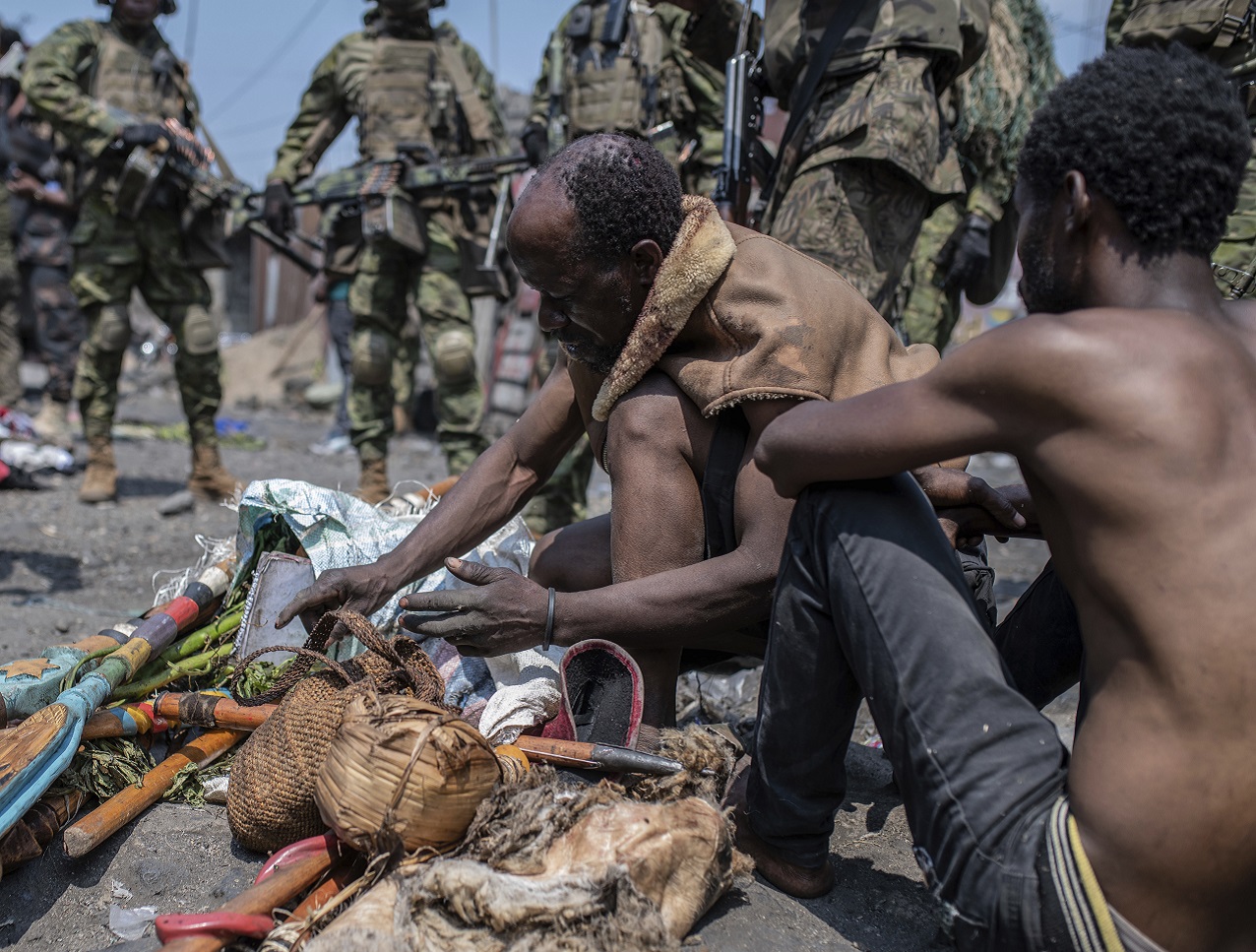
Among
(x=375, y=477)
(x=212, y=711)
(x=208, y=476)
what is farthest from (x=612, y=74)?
(x=212, y=711)

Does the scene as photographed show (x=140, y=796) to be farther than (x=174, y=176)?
No

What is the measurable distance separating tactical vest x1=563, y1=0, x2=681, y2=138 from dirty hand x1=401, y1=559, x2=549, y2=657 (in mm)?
3680

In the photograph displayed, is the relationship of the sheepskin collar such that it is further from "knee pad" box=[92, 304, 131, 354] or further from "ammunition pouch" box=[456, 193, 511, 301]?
"knee pad" box=[92, 304, 131, 354]

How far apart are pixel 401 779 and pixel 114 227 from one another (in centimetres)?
559

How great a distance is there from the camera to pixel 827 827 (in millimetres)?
1908

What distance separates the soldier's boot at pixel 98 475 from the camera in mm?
6266

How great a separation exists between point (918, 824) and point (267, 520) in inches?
79.5

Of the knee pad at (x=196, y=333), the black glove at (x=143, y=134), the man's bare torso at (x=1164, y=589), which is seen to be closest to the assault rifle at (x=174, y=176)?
the black glove at (x=143, y=134)

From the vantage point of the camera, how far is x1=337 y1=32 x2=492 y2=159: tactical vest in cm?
605

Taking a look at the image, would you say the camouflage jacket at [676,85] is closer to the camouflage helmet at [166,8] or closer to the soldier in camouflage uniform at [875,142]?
the soldier in camouflage uniform at [875,142]

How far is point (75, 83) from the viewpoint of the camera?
6008 mm

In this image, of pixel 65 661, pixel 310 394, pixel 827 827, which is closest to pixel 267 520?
pixel 65 661

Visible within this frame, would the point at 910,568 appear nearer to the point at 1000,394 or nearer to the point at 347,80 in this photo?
the point at 1000,394

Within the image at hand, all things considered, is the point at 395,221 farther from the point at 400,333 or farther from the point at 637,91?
the point at 637,91
